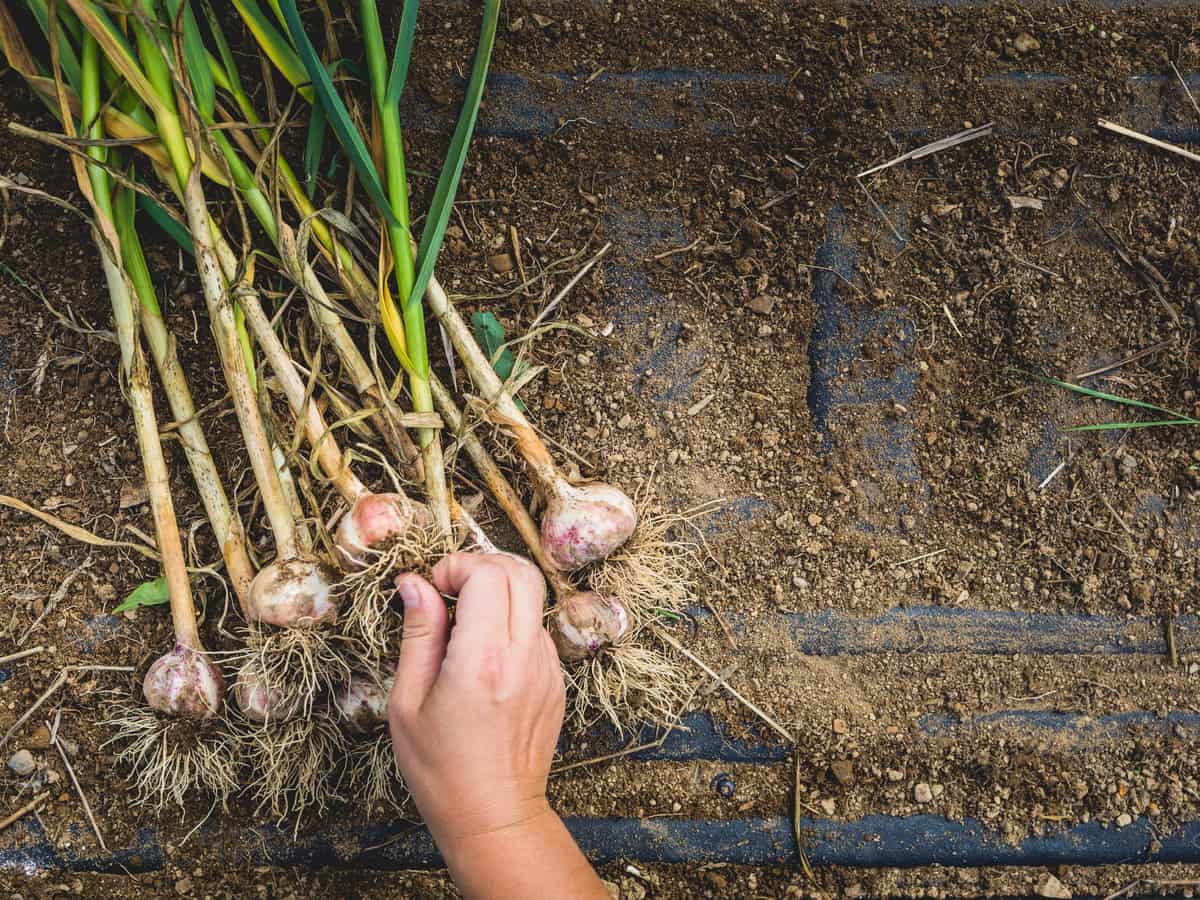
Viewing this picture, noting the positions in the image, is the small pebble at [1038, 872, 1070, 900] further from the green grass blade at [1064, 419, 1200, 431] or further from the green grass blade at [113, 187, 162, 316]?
the green grass blade at [113, 187, 162, 316]

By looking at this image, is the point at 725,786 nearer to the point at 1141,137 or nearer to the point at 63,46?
the point at 1141,137

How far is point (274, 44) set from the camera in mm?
1145

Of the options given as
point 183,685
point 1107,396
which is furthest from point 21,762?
point 1107,396

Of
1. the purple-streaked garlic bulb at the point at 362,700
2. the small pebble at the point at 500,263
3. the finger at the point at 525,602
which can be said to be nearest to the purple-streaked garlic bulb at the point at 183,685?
the purple-streaked garlic bulb at the point at 362,700

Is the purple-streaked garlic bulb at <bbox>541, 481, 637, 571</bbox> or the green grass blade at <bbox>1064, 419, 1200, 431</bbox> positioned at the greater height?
the purple-streaked garlic bulb at <bbox>541, 481, 637, 571</bbox>

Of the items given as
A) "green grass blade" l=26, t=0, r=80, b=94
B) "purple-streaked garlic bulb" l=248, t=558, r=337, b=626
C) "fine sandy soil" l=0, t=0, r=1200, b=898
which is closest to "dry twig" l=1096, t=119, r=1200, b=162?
"fine sandy soil" l=0, t=0, r=1200, b=898

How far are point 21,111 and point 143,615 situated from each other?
0.84 meters

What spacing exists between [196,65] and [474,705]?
955 millimetres

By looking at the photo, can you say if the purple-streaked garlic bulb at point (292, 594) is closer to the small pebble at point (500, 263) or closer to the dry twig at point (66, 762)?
the dry twig at point (66, 762)

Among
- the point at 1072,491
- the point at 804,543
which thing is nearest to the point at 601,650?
the point at 804,543

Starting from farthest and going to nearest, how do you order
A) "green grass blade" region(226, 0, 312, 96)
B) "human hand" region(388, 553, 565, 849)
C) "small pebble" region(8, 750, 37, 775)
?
"small pebble" region(8, 750, 37, 775) < "green grass blade" region(226, 0, 312, 96) < "human hand" region(388, 553, 565, 849)

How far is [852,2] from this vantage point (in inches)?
53.1

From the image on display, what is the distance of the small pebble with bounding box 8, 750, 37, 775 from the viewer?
1275mm

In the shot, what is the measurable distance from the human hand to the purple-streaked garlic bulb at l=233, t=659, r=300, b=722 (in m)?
0.24
